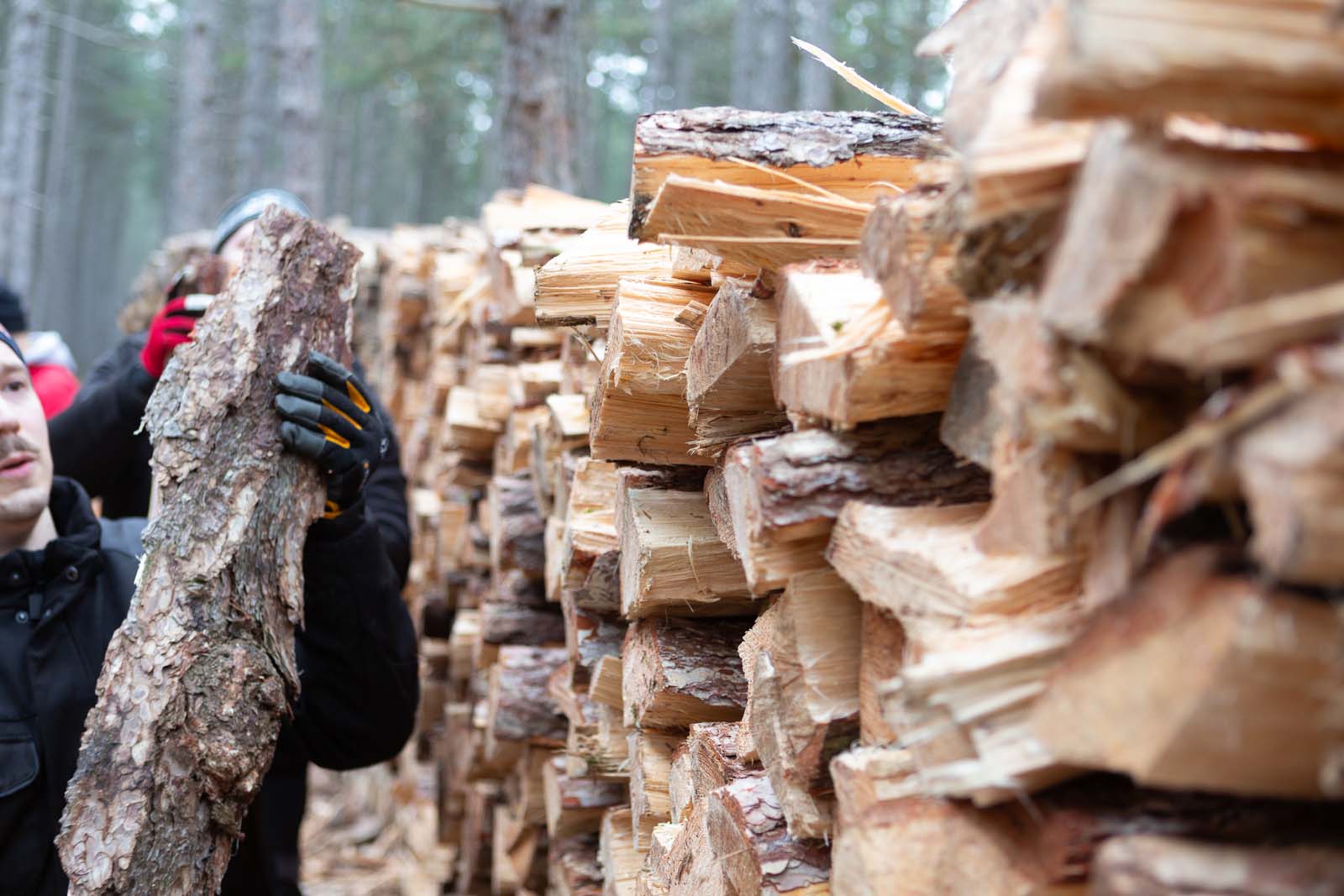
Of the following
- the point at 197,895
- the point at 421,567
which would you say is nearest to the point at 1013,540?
the point at 197,895

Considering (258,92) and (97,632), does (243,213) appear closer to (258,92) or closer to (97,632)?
(97,632)

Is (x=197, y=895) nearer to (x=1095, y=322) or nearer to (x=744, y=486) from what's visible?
(x=744, y=486)

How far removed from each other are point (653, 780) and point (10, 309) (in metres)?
3.56

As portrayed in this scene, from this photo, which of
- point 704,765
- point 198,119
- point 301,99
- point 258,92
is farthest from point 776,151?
point 258,92

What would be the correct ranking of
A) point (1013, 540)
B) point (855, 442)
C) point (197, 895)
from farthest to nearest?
point (197, 895) < point (855, 442) < point (1013, 540)

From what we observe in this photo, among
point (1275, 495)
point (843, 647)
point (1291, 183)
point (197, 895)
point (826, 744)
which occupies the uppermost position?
point (1291, 183)

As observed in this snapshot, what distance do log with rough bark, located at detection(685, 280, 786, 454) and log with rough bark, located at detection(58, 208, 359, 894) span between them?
978mm

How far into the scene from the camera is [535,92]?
5754 mm

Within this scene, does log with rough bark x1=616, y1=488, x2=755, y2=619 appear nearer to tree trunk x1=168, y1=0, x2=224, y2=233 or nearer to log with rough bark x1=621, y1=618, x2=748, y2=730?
log with rough bark x1=621, y1=618, x2=748, y2=730

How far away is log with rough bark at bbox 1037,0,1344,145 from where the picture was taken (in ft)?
2.76

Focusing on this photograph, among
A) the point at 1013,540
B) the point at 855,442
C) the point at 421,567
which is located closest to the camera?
the point at 1013,540

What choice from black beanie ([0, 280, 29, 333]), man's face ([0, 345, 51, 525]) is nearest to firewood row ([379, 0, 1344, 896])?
man's face ([0, 345, 51, 525])

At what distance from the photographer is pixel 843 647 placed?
1463 millimetres

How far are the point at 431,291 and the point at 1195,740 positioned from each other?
5074mm
